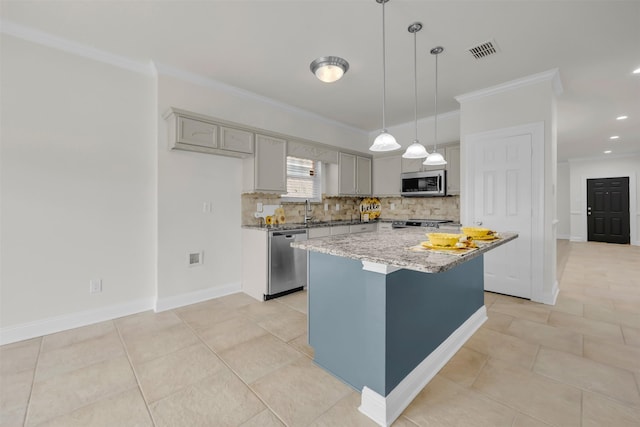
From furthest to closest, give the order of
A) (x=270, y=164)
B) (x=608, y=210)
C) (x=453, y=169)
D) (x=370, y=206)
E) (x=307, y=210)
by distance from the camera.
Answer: (x=608, y=210) < (x=370, y=206) < (x=307, y=210) < (x=453, y=169) < (x=270, y=164)

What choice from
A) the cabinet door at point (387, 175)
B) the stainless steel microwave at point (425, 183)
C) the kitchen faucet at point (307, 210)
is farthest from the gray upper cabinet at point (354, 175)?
the stainless steel microwave at point (425, 183)

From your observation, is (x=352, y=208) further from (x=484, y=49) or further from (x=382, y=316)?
(x=382, y=316)

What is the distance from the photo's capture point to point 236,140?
3.40 m

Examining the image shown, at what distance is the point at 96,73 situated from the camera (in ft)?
9.15

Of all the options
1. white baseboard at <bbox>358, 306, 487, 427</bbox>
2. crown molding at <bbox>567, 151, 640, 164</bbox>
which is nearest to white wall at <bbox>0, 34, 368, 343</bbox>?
white baseboard at <bbox>358, 306, 487, 427</bbox>

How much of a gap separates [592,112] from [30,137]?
24.4ft

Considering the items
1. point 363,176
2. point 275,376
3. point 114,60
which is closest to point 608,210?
point 363,176

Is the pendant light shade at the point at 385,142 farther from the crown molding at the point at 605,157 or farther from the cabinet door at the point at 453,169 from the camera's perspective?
the crown molding at the point at 605,157

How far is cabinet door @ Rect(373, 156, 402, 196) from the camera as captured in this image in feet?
16.4

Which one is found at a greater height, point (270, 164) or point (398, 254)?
point (270, 164)

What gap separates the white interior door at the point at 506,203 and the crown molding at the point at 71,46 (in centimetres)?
421

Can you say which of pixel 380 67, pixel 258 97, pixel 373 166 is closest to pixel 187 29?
pixel 258 97

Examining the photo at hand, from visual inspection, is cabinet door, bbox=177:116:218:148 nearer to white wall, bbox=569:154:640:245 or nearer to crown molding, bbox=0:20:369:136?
crown molding, bbox=0:20:369:136

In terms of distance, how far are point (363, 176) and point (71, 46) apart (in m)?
4.22
